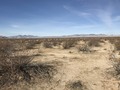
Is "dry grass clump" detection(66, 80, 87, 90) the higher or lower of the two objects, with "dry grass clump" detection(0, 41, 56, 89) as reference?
lower

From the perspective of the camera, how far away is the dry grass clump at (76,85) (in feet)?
20.6

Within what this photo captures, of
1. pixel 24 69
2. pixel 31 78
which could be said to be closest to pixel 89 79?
pixel 31 78

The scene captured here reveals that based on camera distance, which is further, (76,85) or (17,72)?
(17,72)

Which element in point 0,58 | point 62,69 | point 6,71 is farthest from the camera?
point 62,69

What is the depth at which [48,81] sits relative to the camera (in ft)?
23.0

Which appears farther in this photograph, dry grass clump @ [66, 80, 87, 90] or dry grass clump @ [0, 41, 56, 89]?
dry grass clump @ [0, 41, 56, 89]

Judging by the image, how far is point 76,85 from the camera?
651cm

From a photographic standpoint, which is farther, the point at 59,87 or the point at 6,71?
the point at 6,71

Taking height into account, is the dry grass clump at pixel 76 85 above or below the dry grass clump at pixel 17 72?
below

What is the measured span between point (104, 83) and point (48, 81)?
231 centimetres

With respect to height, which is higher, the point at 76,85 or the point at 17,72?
the point at 17,72

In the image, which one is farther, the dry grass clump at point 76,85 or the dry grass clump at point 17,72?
the dry grass clump at point 17,72

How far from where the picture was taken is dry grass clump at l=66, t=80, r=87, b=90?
6264 millimetres

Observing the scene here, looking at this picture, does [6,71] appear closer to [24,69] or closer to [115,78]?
[24,69]
